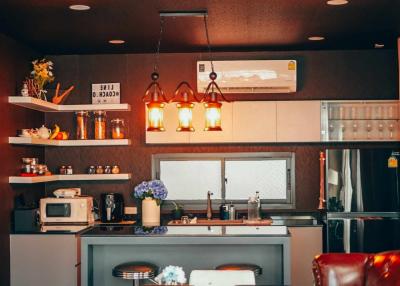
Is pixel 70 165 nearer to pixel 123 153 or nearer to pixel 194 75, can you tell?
pixel 123 153

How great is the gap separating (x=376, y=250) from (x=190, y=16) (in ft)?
9.94

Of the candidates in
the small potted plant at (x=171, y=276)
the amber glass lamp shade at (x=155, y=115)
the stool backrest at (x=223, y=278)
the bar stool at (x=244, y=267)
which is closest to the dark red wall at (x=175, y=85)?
the bar stool at (x=244, y=267)

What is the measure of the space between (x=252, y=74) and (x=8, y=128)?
101 inches

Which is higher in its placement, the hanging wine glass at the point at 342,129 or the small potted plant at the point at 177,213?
the hanging wine glass at the point at 342,129

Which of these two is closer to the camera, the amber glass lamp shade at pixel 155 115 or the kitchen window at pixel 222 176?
the amber glass lamp shade at pixel 155 115

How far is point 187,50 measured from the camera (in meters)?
7.07

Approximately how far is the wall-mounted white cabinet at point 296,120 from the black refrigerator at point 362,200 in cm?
44

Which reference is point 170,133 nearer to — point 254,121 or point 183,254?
point 254,121

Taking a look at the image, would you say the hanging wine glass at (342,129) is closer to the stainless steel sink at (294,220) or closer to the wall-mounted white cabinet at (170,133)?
the stainless steel sink at (294,220)

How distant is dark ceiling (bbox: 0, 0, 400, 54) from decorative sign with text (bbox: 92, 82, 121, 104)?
0.40m

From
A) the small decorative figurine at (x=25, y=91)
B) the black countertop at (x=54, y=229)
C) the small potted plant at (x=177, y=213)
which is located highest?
the small decorative figurine at (x=25, y=91)

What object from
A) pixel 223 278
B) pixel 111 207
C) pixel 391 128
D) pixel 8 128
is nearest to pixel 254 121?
pixel 391 128

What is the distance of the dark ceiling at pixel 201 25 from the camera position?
500 centimetres

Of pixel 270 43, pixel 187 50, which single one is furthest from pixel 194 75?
pixel 270 43
